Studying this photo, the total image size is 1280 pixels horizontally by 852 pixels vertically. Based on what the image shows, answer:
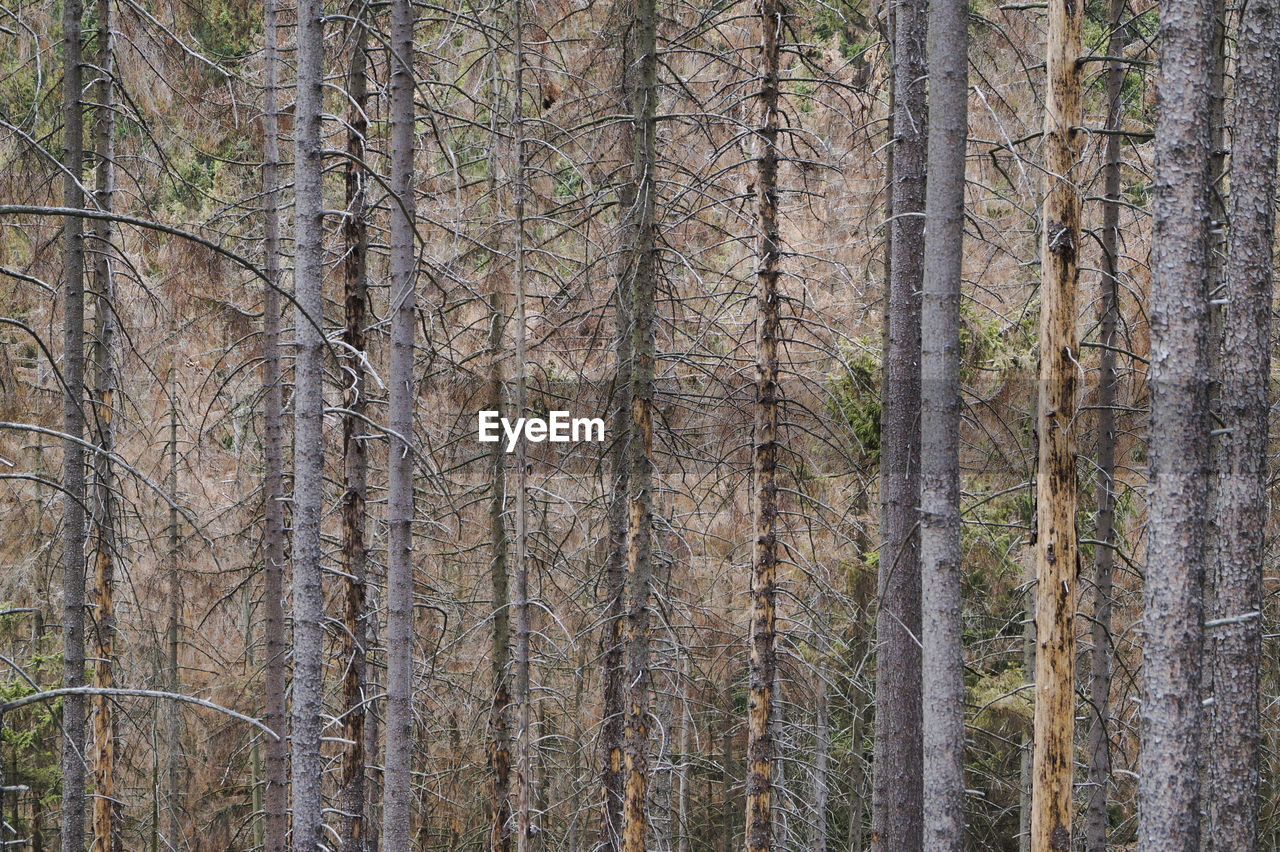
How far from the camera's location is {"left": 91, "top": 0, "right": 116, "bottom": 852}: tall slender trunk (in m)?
9.44

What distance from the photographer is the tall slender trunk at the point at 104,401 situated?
9.44m

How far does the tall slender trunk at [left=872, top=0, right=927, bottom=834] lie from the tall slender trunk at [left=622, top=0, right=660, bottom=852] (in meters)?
2.12

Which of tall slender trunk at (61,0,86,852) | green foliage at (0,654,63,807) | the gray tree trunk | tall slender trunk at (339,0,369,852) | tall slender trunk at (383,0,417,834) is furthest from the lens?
green foliage at (0,654,63,807)

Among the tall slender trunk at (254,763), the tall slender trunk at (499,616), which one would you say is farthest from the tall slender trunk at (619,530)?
the tall slender trunk at (254,763)

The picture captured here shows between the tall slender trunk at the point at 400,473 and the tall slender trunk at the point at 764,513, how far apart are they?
308 centimetres

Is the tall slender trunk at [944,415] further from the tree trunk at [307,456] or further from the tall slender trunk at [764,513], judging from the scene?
the tree trunk at [307,456]

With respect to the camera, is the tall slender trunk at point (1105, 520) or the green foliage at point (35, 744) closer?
the tall slender trunk at point (1105, 520)

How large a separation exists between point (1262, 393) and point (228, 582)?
1348 centimetres

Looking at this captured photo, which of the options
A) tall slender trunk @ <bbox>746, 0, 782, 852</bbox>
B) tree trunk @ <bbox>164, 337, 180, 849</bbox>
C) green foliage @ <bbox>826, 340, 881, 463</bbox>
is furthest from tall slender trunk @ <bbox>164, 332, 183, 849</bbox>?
green foliage @ <bbox>826, 340, 881, 463</bbox>

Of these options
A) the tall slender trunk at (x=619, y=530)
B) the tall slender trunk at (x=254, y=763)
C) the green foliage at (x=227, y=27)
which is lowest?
the tall slender trunk at (x=254, y=763)

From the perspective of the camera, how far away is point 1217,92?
9.27 metres

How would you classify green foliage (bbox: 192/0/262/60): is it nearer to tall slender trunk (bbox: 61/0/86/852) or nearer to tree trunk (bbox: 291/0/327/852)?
tall slender trunk (bbox: 61/0/86/852)

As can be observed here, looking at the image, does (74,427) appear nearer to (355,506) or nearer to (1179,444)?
(355,506)

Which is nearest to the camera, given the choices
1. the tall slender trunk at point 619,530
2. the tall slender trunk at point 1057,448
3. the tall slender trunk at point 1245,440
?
the tall slender trunk at point 1057,448
